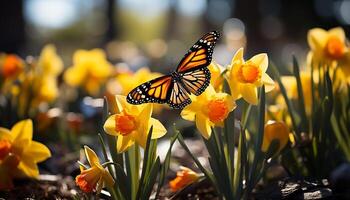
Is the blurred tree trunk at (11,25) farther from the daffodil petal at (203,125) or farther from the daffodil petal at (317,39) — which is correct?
the daffodil petal at (203,125)

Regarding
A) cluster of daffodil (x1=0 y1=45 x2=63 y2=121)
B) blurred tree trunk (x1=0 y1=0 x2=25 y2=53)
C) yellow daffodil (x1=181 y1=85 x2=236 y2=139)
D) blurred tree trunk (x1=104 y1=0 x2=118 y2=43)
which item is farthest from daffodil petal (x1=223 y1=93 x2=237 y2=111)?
blurred tree trunk (x1=104 y1=0 x2=118 y2=43)

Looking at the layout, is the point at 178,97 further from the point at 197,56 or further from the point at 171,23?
the point at 171,23

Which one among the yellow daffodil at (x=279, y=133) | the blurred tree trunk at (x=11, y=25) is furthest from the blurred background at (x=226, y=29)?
the yellow daffodil at (x=279, y=133)

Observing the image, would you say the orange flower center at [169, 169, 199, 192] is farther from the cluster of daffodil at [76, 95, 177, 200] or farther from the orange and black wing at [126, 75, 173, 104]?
the orange and black wing at [126, 75, 173, 104]

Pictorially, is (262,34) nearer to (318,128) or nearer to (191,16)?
(318,128)

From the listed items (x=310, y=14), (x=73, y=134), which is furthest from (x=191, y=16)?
(x=73, y=134)

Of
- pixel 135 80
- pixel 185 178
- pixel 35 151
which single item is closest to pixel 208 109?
pixel 185 178
